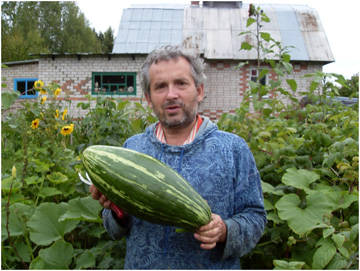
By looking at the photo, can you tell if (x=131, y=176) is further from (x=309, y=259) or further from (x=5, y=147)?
(x=5, y=147)

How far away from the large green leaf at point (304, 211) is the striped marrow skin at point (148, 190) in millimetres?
737

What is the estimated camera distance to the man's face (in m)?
1.71

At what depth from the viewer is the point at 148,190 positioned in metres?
1.42

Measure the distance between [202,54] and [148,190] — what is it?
13.2 meters

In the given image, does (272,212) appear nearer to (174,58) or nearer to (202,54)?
(174,58)

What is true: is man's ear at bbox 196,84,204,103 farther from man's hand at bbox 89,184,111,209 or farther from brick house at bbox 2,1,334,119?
brick house at bbox 2,1,334,119

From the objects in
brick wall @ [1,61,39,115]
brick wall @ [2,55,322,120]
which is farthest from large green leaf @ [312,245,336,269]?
brick wall @ [1,61,39,115]

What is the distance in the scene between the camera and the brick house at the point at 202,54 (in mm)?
14688

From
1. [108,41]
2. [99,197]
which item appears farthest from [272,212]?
[108,41]

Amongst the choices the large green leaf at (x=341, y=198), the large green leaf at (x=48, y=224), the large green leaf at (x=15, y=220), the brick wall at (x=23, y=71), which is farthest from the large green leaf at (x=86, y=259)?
the brick wall at (x=23, y=71)

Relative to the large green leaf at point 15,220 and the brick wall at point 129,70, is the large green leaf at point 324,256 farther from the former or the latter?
the brick wall at point 129,70

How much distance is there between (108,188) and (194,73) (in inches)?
28.7

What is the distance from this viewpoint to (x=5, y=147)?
3.91 meters

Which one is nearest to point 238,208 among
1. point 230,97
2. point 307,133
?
point 307,133
